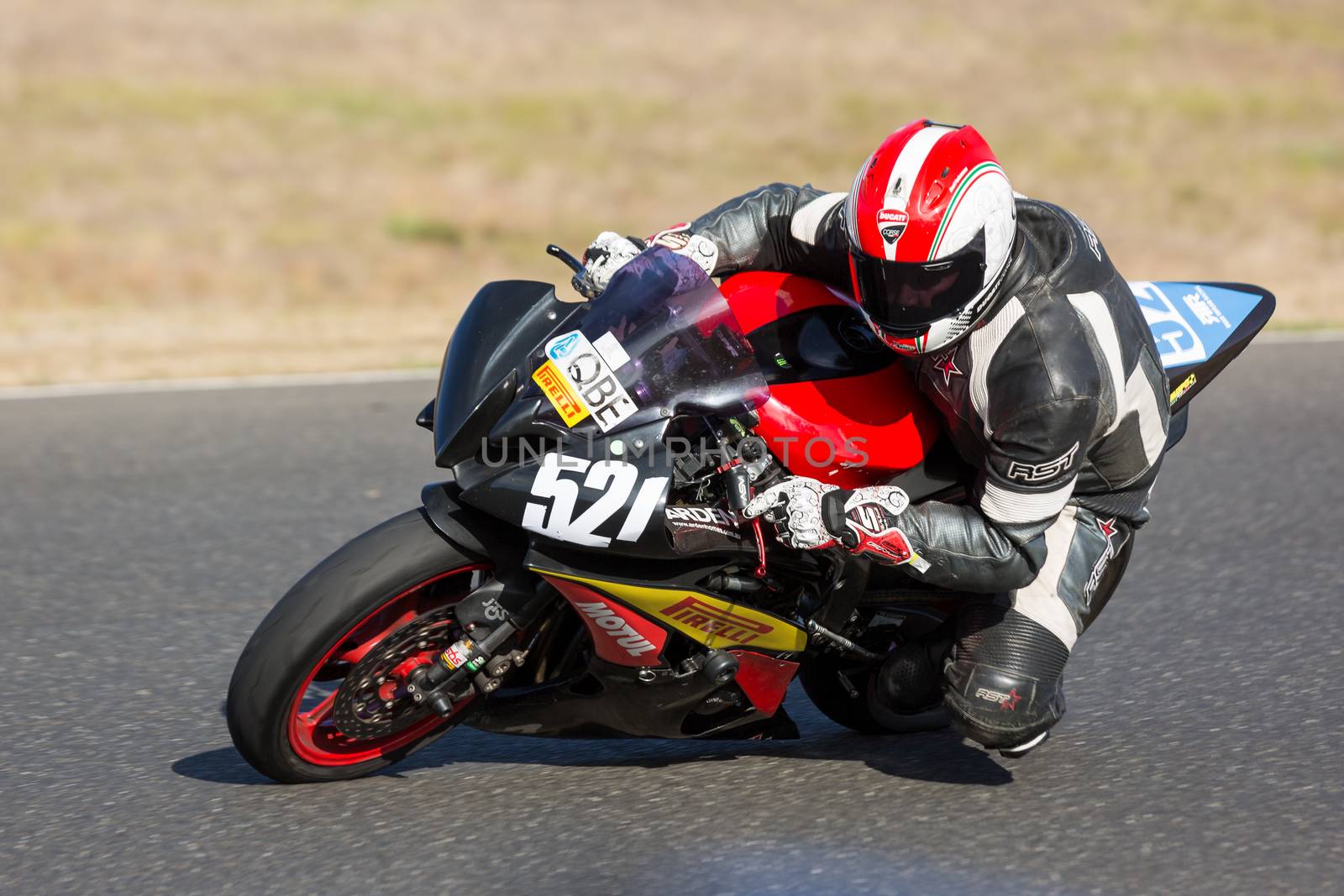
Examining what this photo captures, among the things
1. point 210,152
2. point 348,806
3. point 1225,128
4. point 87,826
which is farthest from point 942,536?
point 1225,128

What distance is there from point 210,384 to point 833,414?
18.6ft

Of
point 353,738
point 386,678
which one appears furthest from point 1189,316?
point 353,738

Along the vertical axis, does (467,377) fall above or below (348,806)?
above

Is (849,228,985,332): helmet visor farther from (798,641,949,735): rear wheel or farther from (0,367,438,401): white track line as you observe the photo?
(0,367,438,401): white track line

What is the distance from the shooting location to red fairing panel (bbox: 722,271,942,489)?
3299 millimetres

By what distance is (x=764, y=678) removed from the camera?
3527mm

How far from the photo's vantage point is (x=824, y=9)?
24203 millimetres

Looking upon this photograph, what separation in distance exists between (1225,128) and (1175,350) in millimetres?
16095

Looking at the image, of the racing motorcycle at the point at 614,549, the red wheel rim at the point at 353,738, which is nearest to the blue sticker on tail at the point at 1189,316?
the racing motorcycle at the point at 614,549

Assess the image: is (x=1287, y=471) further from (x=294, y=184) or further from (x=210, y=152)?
(x=210, y=152)

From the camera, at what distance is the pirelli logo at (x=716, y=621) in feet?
10.8

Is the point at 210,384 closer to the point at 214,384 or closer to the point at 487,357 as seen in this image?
the point at 214,384

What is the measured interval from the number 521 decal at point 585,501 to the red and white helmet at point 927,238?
641mm

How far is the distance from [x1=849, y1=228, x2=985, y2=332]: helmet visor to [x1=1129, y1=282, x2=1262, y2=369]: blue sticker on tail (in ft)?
2.86
